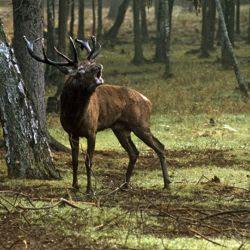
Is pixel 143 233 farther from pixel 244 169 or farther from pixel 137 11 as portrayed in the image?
pixel 137 11

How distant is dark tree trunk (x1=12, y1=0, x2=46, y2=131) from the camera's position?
43.7 feet

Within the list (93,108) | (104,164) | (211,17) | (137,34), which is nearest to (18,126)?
(93,108)

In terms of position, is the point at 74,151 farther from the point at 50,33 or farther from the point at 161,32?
the point at 161,32

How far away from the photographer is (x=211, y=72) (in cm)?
3250

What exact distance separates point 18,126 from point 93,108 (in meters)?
1.17

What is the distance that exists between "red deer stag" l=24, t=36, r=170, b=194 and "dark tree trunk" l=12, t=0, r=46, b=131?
2.47m

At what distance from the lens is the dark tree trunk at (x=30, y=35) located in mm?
13305

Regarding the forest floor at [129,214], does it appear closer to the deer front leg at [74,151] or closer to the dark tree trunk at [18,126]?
the deer front leg at [74,151]

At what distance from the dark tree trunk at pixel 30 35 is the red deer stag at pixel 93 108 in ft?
8.10

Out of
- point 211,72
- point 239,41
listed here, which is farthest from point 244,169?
point 239,41

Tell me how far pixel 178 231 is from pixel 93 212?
1.15 m

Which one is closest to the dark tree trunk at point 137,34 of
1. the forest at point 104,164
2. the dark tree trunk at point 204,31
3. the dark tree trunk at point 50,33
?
the dark tree trunk at point 204,31

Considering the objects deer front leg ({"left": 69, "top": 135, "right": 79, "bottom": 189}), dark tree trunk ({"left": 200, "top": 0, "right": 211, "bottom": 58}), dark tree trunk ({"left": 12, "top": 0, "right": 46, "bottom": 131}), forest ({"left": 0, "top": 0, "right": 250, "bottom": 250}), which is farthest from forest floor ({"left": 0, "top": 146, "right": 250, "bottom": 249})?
dark tree trunk ({"left": 200, "top": 0, "right": 211, "bottom": 58})

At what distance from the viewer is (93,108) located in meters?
10.6
